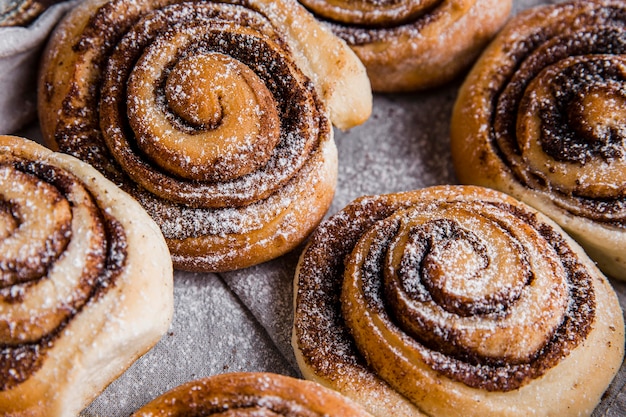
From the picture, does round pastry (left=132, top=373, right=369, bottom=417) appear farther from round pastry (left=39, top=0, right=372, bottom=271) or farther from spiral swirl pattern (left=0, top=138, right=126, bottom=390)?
round pastry (left=39, top=0, right=372, bottom=271)

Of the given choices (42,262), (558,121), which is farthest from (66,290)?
(558,121)

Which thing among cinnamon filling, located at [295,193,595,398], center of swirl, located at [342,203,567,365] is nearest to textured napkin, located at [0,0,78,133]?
cinnamon filling, located at [295,193,595,398]

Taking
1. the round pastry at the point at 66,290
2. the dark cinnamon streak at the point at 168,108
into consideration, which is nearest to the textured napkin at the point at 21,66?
the dark cinnamon streak at the point at 168,108

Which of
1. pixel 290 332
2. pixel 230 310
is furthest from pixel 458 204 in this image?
pixel 230 310

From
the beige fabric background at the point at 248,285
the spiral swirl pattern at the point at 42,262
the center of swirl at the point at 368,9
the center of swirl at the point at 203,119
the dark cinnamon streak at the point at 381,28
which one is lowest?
the beige fabric background at the point at 248,285

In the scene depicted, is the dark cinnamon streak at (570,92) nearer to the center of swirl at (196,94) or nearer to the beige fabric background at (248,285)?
the beige fabric background at (248,285)

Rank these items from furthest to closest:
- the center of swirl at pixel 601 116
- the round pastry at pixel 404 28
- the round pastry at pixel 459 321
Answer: the round pastry at pixel 404 28 < the center of swirl at pixel 601 116 < the round pastry at pixel 459 321
